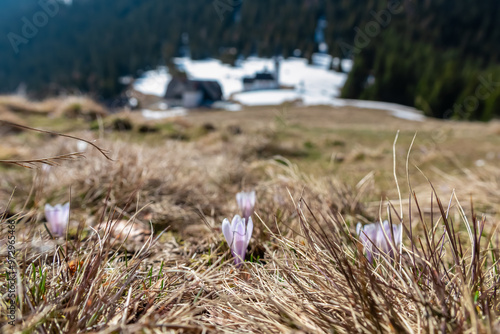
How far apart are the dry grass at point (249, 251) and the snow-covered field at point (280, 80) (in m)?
35.5

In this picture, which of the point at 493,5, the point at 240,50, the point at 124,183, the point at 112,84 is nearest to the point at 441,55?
the point at 493,5

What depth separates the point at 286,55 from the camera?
69375 millimetres

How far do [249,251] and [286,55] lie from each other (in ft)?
237

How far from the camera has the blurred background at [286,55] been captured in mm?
41125

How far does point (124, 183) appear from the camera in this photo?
6.83 feet

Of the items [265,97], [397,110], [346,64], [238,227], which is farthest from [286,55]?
[238,227]

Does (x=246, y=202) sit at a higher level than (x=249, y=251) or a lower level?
higher

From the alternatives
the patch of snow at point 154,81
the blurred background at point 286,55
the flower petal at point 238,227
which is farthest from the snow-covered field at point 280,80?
the flower petal at point 238,227

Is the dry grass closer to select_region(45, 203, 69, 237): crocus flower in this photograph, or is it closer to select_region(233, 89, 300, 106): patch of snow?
select_region(45, 203, 69, 237): crocus flower

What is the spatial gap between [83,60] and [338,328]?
371ft

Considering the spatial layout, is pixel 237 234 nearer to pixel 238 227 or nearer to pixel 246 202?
pixel 238 227

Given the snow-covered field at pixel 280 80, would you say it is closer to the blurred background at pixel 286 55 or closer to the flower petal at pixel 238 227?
the blurred background at pixel 286 55

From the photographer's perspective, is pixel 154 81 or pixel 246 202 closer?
pixel 246 202

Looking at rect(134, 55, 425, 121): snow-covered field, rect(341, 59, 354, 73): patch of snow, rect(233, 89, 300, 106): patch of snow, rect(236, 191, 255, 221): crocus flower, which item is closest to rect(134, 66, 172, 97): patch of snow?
rect(134, 55, 425, 121): snow-covered field
